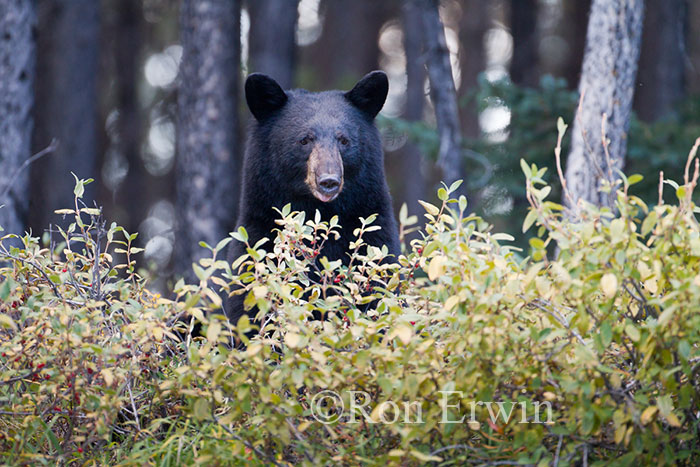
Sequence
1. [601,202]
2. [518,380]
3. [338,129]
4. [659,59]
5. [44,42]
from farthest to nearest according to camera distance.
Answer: [659,59] → [44,42] → [601,202] → [338,129] → [518,380]

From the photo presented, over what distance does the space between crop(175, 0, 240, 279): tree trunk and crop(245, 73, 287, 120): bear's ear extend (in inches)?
123

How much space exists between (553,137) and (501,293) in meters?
6.79

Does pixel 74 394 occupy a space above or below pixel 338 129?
below

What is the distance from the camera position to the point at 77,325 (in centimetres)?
278

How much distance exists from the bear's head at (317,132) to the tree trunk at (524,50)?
28.5ft

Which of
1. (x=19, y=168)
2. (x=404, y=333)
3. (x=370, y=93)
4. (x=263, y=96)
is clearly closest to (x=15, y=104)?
(x=19, y=168)

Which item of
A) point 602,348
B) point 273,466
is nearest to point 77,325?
point 273,466

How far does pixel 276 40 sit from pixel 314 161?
17.4 ft

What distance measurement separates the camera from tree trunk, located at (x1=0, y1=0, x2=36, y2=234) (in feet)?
21.1

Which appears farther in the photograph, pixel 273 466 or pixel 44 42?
pixel 44 42

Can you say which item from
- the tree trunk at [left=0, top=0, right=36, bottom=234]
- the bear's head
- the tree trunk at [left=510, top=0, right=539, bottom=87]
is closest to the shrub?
the bear's head

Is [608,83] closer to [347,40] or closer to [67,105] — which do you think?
[67,105]

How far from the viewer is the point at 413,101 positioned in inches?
603

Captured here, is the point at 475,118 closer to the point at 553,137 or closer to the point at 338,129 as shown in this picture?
the point at 553,137
